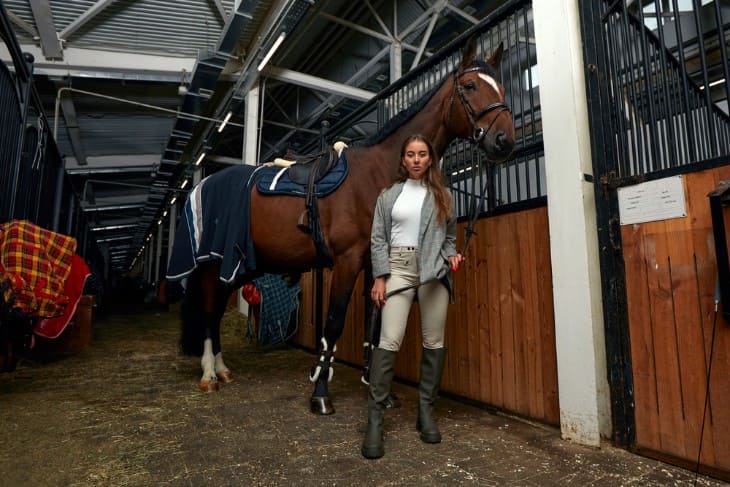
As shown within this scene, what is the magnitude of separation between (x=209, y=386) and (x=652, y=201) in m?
2.61

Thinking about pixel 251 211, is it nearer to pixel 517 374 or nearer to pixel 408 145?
pixel 408 145

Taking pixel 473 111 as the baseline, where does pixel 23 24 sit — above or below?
above

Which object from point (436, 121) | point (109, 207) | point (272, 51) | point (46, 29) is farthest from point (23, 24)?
point (109, 207)

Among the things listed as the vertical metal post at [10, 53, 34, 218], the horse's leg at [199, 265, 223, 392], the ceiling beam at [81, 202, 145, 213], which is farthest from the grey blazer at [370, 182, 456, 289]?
the ceiling beam at [81, 202, 145, 213]

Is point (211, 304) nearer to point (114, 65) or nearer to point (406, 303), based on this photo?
point (406, 303)

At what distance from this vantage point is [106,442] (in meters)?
1.69

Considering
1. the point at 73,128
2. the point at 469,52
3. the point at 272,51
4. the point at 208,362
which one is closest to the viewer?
the point at 469,52

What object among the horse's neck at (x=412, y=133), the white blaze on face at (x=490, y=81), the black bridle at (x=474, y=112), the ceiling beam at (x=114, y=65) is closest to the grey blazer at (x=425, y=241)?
the black bridle at (x=474, y=112)

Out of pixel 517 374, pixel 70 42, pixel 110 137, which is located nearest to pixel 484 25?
pixel 517 374

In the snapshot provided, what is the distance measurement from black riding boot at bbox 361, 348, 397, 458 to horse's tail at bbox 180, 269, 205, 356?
6.31 ft

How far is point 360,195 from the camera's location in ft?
7.32

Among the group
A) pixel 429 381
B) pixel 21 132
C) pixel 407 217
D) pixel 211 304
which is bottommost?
pixel 429 381

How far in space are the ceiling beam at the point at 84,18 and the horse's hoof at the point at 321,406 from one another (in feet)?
19.0

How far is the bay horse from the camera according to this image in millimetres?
1923
